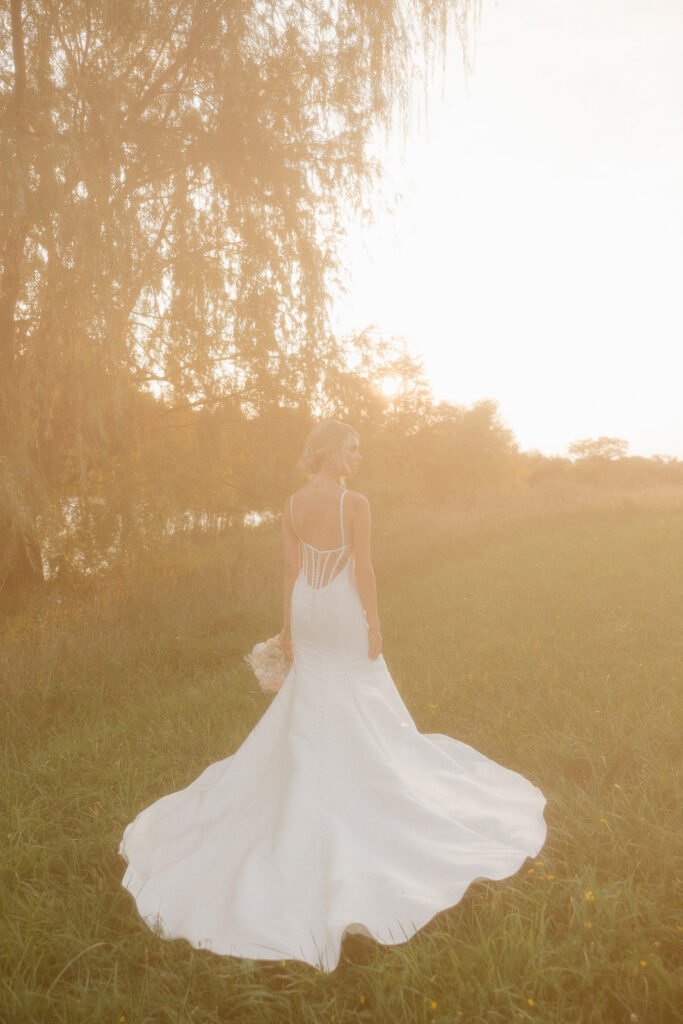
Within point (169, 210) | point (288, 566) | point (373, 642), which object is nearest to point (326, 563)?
point (288, 566)

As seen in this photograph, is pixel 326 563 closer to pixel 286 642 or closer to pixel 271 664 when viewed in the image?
pixel 286 642

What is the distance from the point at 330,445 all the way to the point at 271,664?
1.49 meters

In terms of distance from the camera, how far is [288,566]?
4.28 metres

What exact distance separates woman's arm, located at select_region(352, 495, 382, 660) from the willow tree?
158 inches

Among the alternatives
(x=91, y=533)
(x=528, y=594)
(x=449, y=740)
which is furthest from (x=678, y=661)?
(x=91, y=533)

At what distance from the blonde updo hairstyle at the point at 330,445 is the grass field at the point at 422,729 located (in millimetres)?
2336

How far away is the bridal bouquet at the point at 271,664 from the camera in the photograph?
14.1ft

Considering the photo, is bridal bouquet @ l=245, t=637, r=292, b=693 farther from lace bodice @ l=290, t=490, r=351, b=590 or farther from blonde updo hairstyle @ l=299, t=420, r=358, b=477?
blonde updo hairstyle @ l=299, t=420, r=358, b=477

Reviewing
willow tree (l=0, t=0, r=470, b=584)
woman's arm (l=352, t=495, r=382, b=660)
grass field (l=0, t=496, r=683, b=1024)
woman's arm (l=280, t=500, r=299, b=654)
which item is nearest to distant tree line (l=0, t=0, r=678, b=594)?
willow tree (l=0, t=0, r=470, b=584)

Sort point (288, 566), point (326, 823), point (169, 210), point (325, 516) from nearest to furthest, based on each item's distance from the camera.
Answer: point (326, 823) < point (325, 516) < point (288, 566) < point (169, 210)

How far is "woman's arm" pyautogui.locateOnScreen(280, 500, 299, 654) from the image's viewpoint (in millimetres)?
4148

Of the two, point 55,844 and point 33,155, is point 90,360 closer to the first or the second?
point 33,155

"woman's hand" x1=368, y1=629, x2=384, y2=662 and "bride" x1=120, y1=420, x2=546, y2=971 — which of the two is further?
"woman's hand" x1=368, y1=629, x2=384, y2=662

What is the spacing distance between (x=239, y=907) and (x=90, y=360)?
5405 millimetres
